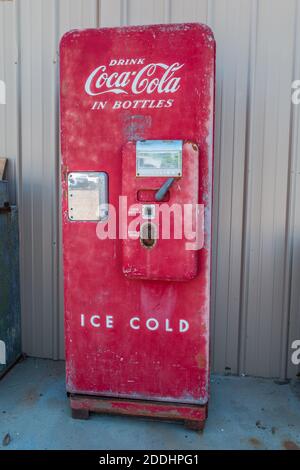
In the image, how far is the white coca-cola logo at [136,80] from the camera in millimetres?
1980

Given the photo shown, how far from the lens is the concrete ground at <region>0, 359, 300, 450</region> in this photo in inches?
81.5

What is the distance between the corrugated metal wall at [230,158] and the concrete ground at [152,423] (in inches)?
10.9

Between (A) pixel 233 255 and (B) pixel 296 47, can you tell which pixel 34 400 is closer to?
(A) pixel 233 255

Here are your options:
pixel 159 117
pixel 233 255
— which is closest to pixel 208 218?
pixel 159 117

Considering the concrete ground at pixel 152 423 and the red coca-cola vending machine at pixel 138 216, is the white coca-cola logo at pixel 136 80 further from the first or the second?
the concrete ground at pixel 152 423

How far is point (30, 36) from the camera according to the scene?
281cm

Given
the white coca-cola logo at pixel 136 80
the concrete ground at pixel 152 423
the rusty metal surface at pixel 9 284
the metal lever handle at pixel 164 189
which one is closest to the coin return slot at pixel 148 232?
the metal lever handle at pixel 164 189

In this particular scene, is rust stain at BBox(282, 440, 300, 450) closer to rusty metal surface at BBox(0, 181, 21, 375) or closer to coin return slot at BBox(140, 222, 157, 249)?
coin return slot at BBox(140, 222, 157, 249)

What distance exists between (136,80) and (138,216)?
678 mm

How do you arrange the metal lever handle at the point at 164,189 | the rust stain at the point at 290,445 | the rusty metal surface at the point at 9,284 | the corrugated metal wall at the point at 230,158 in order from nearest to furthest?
the metal lever handle at the point at 164,189 < the rust stain at the point at 290,445 < the corrugated metal wall at the point at 230,158 < the rusty metal surface at the point at 9,284

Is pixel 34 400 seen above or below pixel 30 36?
below

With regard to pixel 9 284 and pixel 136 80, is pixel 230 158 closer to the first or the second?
pixel 136 80

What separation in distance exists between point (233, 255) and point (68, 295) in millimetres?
1154

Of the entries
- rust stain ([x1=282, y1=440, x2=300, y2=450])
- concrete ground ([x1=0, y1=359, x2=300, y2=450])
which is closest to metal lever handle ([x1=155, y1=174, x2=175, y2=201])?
concrete ground ([x1=0, y1=359, x2=300, y2=450])
